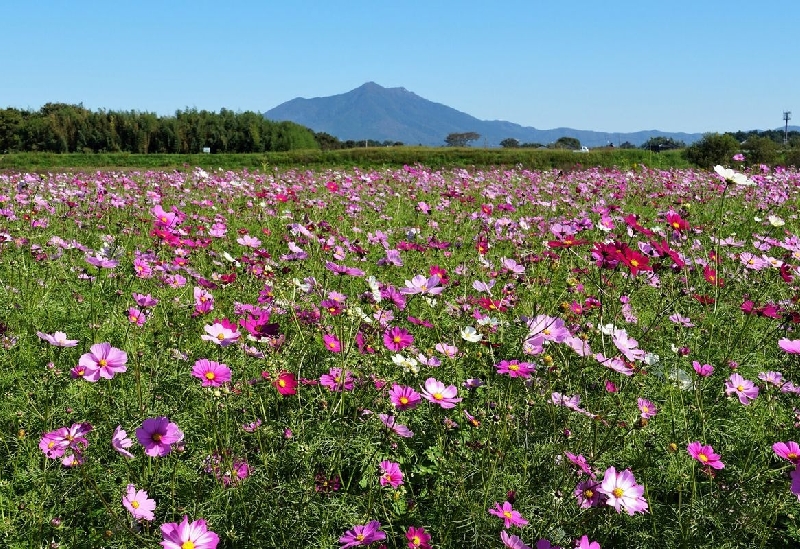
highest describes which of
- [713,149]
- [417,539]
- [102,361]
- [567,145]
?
[567,145]

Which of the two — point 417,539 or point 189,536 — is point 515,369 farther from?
point 189,536

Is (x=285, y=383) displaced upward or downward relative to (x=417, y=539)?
upward

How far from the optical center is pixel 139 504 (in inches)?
55.7

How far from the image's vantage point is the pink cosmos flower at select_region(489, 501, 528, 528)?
1371 mm

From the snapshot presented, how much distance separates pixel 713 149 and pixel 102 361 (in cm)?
2149

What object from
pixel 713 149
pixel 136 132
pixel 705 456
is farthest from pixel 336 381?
pixel 136 132

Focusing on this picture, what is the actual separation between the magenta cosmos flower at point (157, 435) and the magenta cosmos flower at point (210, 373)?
0.16m

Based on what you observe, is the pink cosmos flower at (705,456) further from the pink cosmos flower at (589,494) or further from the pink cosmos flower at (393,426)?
the pink cosmos flower at (393,426)

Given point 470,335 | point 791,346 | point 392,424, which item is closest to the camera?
point 392,424

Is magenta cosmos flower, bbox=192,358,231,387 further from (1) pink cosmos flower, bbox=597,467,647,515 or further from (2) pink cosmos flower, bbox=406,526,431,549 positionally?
(1) pink cosmos flower, bbox=597,467,647,515

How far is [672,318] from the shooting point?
2330 millimetres

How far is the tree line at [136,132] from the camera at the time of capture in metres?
35.4

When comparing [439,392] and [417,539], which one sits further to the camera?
[439,392]

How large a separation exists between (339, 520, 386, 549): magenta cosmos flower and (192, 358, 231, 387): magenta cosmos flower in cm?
48
